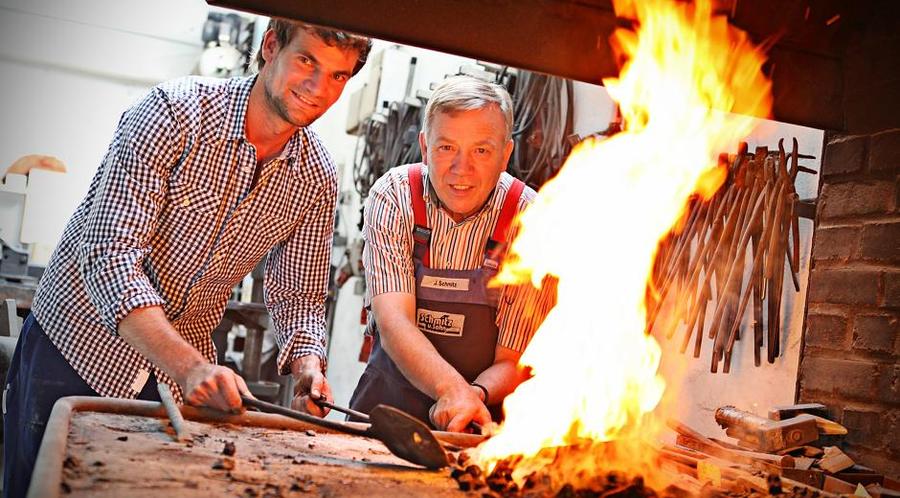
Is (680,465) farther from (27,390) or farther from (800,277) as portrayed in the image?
(27,390)

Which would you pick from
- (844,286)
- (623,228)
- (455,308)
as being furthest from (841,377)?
(455,308)

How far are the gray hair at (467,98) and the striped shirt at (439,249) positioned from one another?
259 mm

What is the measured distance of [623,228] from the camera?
2.78 meters

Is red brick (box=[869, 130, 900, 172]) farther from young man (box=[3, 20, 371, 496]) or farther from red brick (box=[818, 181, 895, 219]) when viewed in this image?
young man (box=[3, 20, 371, 496])

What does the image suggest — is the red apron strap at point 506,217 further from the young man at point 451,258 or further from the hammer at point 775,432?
the hammer at point 775,432

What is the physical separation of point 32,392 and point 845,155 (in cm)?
253

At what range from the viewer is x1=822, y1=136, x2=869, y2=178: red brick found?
2553mm

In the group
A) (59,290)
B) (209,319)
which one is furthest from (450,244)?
(59,290)

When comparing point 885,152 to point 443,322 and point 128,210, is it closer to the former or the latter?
point 443,322

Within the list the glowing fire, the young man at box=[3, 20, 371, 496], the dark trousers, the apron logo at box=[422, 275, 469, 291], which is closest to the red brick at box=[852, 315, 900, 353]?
the glowing fire

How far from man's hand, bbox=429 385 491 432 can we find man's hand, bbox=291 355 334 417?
1.09 ft

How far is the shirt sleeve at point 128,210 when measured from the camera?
2223mm

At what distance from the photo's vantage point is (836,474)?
2164mm

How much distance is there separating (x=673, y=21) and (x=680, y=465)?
1.21 meters
